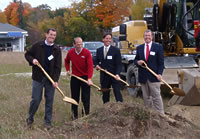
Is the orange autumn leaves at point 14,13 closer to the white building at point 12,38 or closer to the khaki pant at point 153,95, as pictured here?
the white building at point 12,38

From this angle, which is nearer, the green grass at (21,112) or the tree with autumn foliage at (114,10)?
the green grass at (21,112)

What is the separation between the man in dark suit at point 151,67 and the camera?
6527 millimetres

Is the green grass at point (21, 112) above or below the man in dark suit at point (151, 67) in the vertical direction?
below

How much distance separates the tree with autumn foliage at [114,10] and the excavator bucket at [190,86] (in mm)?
26623

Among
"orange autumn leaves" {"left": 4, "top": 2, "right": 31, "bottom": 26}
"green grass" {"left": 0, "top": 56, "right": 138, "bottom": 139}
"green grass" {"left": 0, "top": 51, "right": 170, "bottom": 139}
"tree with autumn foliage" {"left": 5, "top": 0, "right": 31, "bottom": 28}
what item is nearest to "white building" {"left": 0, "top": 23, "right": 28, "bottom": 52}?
"tree with autumn foliage" {"left": 5, "top": 0, "right": 31, "bottom": 28}

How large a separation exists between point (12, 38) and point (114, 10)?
2901 cm

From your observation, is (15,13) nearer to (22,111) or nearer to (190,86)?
(22,111)

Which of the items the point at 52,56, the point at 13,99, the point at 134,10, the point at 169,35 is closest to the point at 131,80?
the point at 169,35

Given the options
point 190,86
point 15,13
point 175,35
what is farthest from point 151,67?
point 15,13

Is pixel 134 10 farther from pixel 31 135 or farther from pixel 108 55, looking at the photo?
pixel 31 135

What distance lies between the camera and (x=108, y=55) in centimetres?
697

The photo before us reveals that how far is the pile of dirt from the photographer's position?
5074 mm

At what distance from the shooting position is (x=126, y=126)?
519 centimetres

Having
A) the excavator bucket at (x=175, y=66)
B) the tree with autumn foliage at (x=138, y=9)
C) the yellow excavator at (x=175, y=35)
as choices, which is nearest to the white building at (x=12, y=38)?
the tree with autumn foliage at (x=138, y=9)
